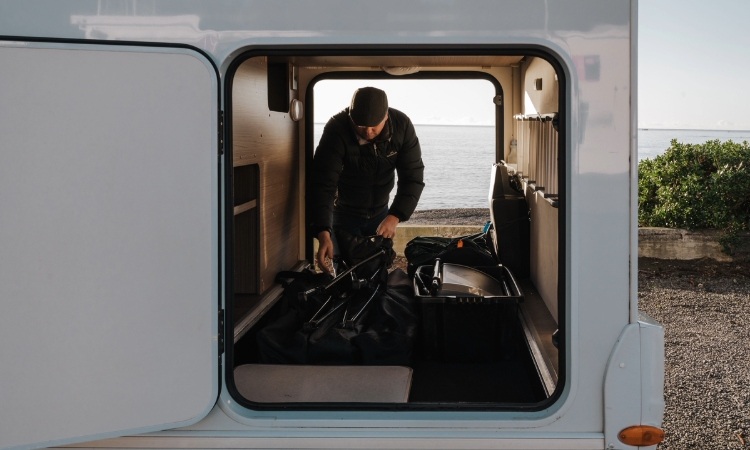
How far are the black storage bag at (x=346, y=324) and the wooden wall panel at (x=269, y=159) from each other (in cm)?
35

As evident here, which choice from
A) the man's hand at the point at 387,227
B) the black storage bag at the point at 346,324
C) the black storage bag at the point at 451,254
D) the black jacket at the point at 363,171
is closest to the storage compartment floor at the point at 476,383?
the black storage bag at the point at 346,324

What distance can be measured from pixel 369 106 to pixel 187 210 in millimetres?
2335

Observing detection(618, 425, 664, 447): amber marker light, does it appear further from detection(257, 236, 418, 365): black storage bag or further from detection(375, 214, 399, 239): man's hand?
detection(375, 214, 399, 239): man's hand

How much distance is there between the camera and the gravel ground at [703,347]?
5.56 m

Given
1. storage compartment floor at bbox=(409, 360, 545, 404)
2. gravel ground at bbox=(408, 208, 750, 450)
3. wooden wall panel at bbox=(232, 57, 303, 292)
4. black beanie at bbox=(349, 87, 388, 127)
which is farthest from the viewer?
gravel ground at bbox=(408, 208, 750, 450)

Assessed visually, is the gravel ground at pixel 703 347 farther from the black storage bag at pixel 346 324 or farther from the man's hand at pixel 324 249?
the man's hand at pixel 324 249

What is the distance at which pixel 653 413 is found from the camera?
8.00 ft

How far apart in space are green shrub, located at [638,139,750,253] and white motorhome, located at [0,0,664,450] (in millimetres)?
7898

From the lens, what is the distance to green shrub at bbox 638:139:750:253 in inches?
386

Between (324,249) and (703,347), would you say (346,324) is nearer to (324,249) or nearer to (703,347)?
(324,249)

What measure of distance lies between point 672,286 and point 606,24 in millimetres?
7156

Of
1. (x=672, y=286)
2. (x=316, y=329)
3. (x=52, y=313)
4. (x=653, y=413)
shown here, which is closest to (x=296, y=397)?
(x=316, y=329)

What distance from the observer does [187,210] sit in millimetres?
2410

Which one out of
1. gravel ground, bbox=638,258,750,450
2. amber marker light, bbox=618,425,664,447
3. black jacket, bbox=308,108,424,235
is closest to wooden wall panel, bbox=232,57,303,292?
black jacket, bbox=308,108,424,235
